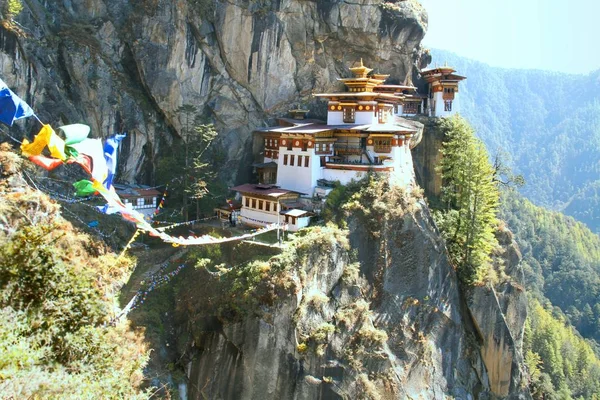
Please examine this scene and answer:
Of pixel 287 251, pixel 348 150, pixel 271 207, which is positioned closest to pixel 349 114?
pixel 348 150

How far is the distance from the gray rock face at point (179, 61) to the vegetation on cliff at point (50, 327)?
580 inches

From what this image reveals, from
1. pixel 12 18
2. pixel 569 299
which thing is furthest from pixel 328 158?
pixel 569 299

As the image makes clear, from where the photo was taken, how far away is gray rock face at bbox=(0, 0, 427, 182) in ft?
115

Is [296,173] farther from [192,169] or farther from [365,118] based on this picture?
[365,118]

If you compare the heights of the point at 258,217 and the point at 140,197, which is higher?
the point at 140,197

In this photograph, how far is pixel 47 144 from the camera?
571 inches

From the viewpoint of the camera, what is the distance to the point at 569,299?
97.6 meters

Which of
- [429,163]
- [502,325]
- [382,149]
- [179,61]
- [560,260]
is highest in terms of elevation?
[179,61]

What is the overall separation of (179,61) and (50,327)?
2666cm

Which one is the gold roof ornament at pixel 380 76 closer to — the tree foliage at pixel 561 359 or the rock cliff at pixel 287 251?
the rock cliff at pixel 287 251

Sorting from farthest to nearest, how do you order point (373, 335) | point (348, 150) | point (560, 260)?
point (560, 260) → point (348, 150) → point (373, 335)

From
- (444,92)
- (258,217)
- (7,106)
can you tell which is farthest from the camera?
(444,92)

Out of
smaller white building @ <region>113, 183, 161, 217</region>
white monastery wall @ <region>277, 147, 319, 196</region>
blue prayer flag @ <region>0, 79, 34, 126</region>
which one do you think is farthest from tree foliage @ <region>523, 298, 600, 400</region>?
blue prayer flag @ <region>0, 79, 34, 126</region>

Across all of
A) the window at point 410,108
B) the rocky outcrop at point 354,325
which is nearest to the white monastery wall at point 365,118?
the rocky outcrop at point 354,325
